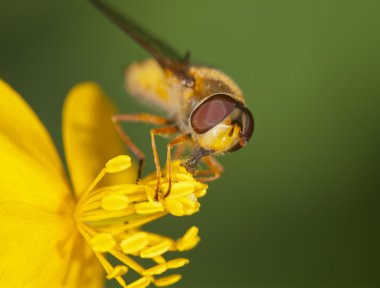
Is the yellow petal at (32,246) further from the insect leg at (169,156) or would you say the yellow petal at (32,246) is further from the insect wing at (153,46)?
the insect wing at (153,46)

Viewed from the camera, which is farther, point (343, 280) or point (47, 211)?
point (343, 280)

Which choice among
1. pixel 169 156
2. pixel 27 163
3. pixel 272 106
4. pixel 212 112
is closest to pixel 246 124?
pixel 212 112

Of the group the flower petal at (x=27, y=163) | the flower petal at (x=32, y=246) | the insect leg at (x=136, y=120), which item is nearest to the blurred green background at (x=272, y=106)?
the insect leg at (x=136, y=120)

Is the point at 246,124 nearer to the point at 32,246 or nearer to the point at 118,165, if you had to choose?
the point at 118,165

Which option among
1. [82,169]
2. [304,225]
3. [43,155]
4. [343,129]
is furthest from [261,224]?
[43,155]

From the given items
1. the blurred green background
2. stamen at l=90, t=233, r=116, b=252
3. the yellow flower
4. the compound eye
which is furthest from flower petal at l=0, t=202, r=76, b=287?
the blurred green background

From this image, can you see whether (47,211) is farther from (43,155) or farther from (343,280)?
(343,280)

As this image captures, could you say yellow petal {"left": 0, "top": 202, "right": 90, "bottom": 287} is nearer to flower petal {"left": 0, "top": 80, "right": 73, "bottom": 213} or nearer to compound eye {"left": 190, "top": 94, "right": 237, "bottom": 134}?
flower petal {"left": 0, "top": 80, "right": 73, "bottom": 213}

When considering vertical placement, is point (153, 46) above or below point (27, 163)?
→ above
